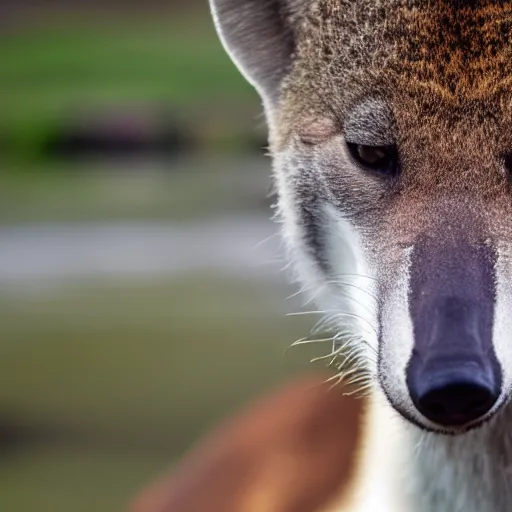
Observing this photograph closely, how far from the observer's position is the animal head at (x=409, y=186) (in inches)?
65.3

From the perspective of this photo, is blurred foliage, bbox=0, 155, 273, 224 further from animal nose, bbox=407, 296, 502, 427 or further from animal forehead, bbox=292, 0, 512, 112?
animal nose, bbox=407, 296, 502, 427

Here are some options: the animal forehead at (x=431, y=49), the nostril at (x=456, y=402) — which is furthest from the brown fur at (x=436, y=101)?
the nostril at (x=456, y=402)

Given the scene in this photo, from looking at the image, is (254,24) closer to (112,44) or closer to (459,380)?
(459,380)

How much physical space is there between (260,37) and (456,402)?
0.93 meters

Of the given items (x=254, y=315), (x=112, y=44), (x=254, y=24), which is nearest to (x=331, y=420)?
(x=254, y=24)

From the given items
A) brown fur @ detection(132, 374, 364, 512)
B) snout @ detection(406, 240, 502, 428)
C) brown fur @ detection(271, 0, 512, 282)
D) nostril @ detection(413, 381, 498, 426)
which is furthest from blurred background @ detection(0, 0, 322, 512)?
nostril @ detection(413, 381, 498, 426)

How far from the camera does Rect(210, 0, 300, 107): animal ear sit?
2205mm

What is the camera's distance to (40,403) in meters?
6.69

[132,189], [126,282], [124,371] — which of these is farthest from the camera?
[132,189]

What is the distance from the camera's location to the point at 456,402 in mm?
1618

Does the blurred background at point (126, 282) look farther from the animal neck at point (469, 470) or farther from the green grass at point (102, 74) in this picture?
the animal neck at point (469, 470)

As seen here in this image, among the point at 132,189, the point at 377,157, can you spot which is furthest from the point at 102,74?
the point at 377,157

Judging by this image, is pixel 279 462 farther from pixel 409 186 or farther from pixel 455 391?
pixel 455 391

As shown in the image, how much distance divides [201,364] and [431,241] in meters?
5.35
